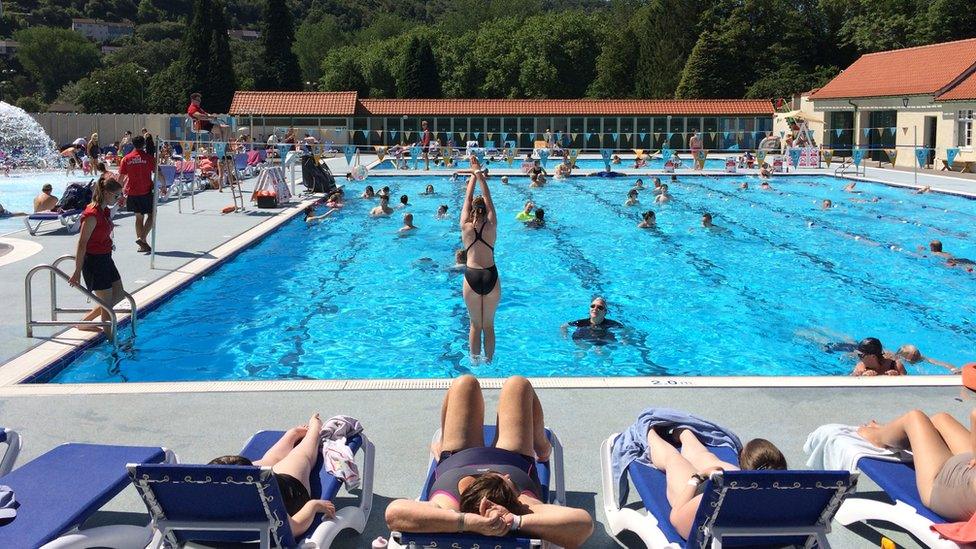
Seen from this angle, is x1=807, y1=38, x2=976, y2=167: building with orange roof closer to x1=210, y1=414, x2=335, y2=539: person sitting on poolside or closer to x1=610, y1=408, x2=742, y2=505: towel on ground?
x1=610, y1=408, x2=742, y2=505: towel on ground

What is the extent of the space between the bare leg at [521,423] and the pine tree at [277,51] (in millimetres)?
64622

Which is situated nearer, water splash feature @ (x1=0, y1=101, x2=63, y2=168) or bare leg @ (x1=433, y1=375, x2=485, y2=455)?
bare leg @ (x1=433, y1=375, x2=485, y2=455)

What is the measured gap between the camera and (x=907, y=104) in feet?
104

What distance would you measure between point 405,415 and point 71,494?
2.18m

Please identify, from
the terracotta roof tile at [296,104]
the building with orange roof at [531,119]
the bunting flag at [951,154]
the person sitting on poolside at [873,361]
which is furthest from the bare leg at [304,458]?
the terracotta roof tile at [296,104]

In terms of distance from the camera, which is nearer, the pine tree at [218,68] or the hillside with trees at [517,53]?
the hillside with trees at [517,53]

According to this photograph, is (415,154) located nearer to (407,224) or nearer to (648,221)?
(407,224)

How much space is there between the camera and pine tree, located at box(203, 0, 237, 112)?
61.7m

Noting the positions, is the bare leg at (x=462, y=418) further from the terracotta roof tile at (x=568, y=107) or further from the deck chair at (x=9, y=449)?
the terracotta roof tile at (x=568, y=107)

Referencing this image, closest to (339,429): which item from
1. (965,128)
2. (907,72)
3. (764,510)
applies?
(764,510)

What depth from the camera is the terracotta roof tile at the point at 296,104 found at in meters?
39.7

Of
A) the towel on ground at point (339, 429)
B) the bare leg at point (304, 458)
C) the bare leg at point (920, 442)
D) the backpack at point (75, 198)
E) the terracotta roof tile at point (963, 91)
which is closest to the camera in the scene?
the bare leg at point (920, 442)

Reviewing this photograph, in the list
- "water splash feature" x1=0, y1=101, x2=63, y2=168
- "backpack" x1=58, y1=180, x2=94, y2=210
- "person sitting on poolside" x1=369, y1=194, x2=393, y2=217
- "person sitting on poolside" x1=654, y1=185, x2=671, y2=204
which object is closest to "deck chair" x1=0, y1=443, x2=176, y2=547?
"backpack" x1=58, y1=180, x2=94, y2=210

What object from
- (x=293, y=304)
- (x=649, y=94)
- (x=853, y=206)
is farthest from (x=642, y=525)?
(x=649, y=94)
